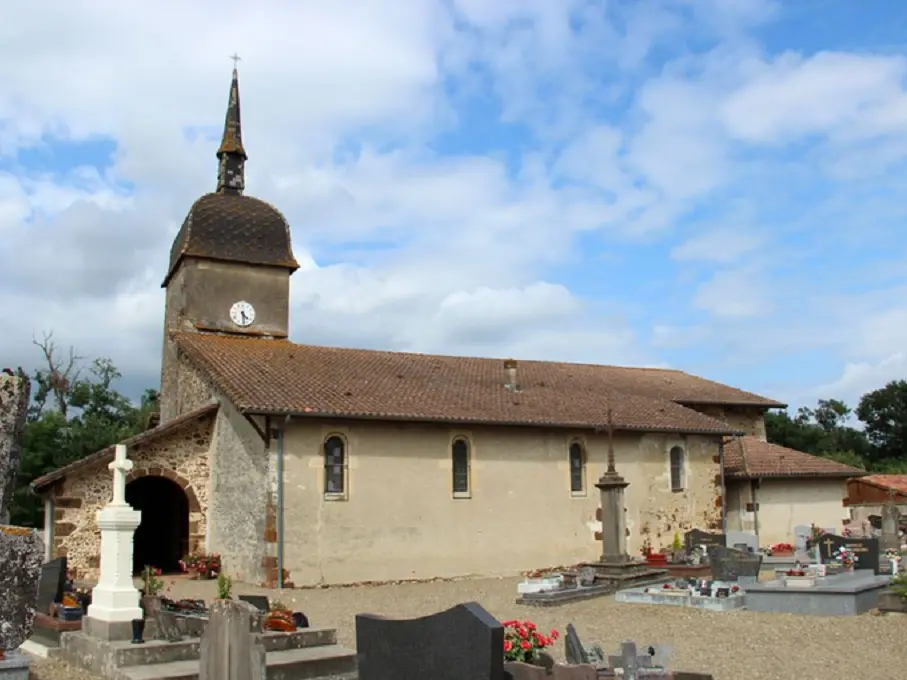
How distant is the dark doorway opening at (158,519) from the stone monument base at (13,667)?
53.8 feet

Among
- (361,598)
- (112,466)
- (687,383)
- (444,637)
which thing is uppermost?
(687,383)

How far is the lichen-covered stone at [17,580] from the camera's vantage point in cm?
529

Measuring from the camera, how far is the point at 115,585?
10195 millimetres

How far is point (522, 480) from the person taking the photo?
20.0m

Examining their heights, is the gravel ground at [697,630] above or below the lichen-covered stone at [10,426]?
below

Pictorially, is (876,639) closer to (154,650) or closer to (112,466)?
(154,650)

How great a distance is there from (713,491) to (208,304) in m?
14.3

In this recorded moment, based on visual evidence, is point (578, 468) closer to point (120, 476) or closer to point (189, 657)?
point (120, 476)

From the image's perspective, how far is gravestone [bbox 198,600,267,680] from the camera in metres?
7.18

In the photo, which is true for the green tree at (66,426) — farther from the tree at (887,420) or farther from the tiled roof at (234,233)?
the tree at (887,420)

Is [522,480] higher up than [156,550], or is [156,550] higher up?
[522,480]

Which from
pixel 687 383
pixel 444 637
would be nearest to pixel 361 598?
pixel 444 637

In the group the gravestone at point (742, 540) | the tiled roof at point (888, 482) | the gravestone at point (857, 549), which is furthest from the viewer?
the tiled roof at point (888, 482)

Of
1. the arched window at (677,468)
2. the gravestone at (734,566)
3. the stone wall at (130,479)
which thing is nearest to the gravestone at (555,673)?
the gravestone at (734,566)
